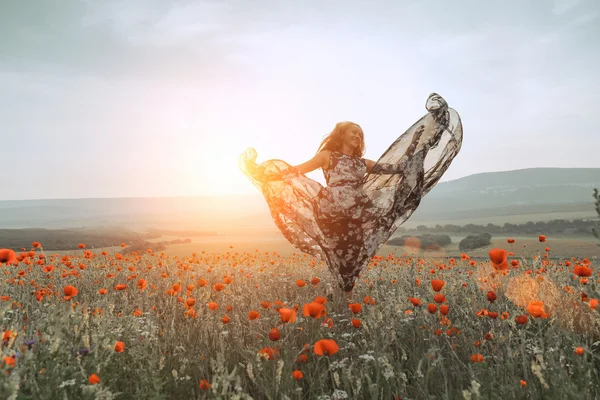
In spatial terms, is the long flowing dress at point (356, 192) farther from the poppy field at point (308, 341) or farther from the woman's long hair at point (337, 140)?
the poppy field at point (308, 341)

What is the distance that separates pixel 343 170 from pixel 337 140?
56cm

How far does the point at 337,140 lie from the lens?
5.73 metres

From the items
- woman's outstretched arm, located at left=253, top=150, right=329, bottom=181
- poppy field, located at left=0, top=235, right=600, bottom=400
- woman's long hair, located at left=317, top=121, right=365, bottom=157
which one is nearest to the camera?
poppy field, located at left=0, top=235, right=600, bottom=400

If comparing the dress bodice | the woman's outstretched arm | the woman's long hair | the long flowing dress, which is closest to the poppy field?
the long flowing dress

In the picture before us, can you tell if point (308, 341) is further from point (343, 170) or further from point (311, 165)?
point (311, 165)

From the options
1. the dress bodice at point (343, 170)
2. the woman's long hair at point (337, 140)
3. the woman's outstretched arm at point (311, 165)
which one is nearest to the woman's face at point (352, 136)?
the woman's long hair at point (337, 140)

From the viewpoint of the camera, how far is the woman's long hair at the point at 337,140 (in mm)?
5695

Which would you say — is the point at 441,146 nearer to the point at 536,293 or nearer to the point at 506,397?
the point at 536,293

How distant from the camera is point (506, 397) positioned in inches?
89.0

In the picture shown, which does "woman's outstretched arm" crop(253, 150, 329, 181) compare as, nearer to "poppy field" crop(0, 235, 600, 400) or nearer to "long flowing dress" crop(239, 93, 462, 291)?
"long flowing dress" crop(239, 93, 462, 291)

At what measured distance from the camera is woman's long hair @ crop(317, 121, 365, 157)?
5695mm

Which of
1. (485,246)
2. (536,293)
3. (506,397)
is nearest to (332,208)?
(536,293)

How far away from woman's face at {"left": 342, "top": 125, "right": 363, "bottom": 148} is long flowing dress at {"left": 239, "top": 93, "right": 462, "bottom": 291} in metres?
0.21

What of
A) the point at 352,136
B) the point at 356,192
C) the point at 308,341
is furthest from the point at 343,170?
the point at 308,341
